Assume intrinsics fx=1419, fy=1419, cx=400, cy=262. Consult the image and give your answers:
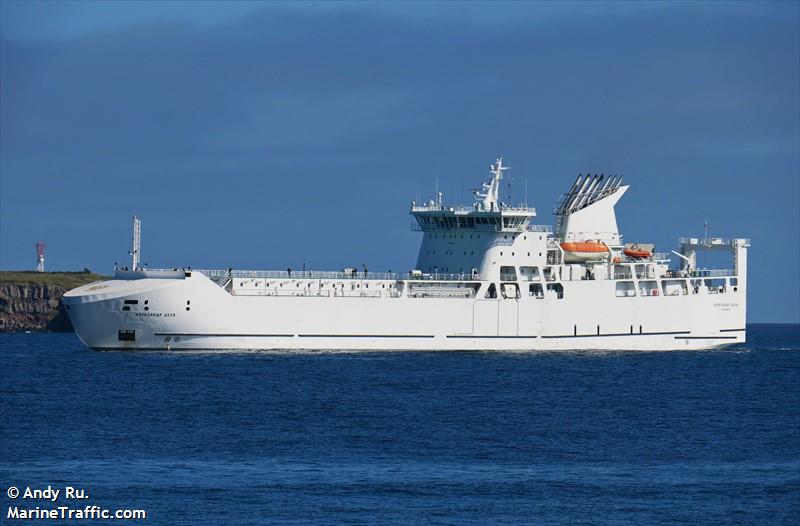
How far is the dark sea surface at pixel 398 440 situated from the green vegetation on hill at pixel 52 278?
5050 centimetres

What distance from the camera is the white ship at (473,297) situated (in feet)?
183

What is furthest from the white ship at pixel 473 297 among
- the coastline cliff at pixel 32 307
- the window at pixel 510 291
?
the coastline cliff at pixel 32 307

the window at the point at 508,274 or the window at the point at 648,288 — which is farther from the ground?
the window at the point at 508,274

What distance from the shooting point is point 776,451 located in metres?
34.3

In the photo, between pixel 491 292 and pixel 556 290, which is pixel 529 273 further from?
pixel 491 292

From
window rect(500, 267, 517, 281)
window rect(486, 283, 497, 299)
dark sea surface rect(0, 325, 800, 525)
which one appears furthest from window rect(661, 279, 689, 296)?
dark sea surface rect(0, 325, 800, 525)

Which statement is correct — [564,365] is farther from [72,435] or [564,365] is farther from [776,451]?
[72,435]

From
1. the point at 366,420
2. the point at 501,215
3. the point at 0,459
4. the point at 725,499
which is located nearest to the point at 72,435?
the point at 0,459

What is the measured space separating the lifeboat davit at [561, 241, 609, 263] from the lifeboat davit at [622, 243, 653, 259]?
66.9 inches

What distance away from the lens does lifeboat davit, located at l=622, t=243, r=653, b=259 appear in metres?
65.8

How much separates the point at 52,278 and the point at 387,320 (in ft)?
186

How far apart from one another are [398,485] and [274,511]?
347cm

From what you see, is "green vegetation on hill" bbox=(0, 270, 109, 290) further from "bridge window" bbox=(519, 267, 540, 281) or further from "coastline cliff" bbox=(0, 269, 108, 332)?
"bridge window" bbox=(519, 267, 540, 281)

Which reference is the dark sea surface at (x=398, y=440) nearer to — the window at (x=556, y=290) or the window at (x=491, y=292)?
the window at (x=491, y=292)
